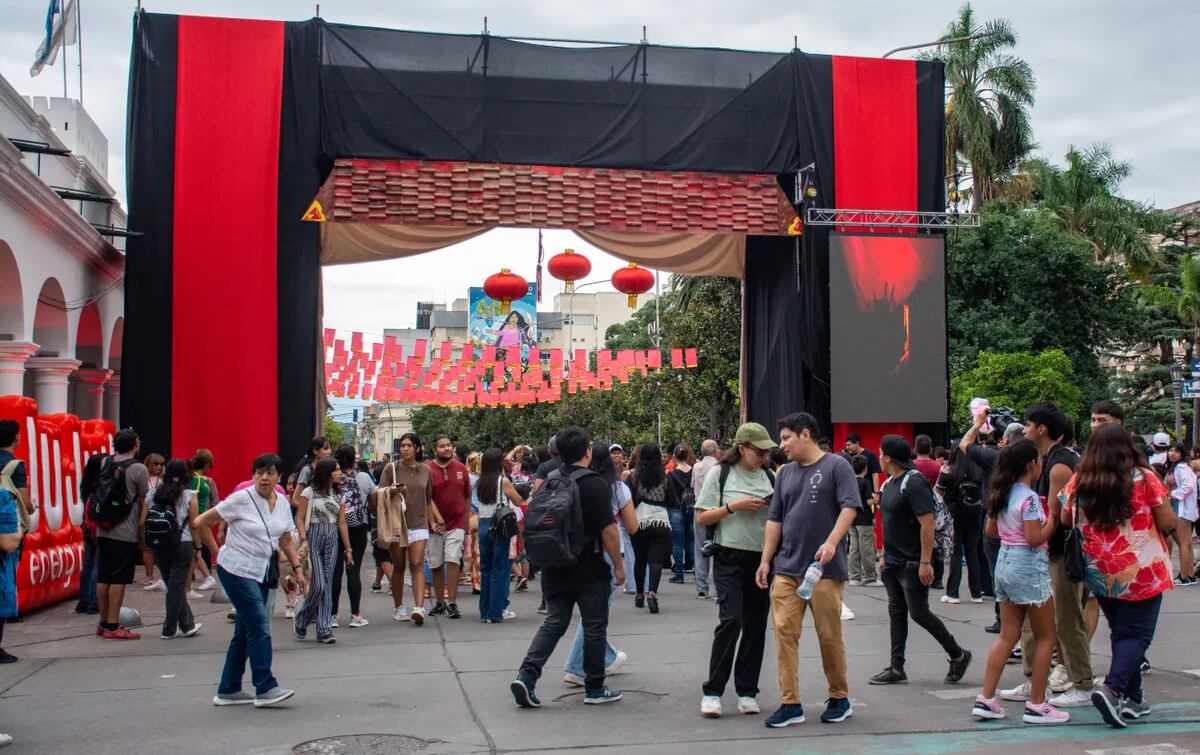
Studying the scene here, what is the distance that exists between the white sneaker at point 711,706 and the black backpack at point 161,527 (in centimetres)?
517

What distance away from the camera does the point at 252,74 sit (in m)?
17.4

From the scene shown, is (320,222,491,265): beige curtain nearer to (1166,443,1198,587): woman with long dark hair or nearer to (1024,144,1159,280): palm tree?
(1166,443,1198,587): woman with long dark hair

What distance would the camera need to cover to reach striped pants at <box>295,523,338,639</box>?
966cm

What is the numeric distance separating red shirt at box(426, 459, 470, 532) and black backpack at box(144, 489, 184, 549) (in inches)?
90.1

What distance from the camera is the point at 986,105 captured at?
35.9 metres

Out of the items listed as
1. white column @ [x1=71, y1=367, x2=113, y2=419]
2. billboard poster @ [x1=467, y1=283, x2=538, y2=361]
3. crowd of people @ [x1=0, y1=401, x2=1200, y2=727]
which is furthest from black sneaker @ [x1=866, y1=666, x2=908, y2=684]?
billboard poster @ [x1=467, y1=283, x2=538, y2=361]

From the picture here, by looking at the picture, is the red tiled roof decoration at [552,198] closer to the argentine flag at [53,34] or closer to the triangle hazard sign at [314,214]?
the triangle hazard sign at [314,214]

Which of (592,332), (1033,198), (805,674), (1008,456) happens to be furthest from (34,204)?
(592,332)

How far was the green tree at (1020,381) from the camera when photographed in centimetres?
2470

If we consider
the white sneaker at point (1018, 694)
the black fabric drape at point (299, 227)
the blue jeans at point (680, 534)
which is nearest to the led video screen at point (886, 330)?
the blue jeans at point (680, 534)

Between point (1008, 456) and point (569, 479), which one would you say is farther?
point (569, 479)

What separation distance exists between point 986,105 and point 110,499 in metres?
31.6

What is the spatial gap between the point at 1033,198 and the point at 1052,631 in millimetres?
37018

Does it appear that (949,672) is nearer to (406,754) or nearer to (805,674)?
(805,674)
